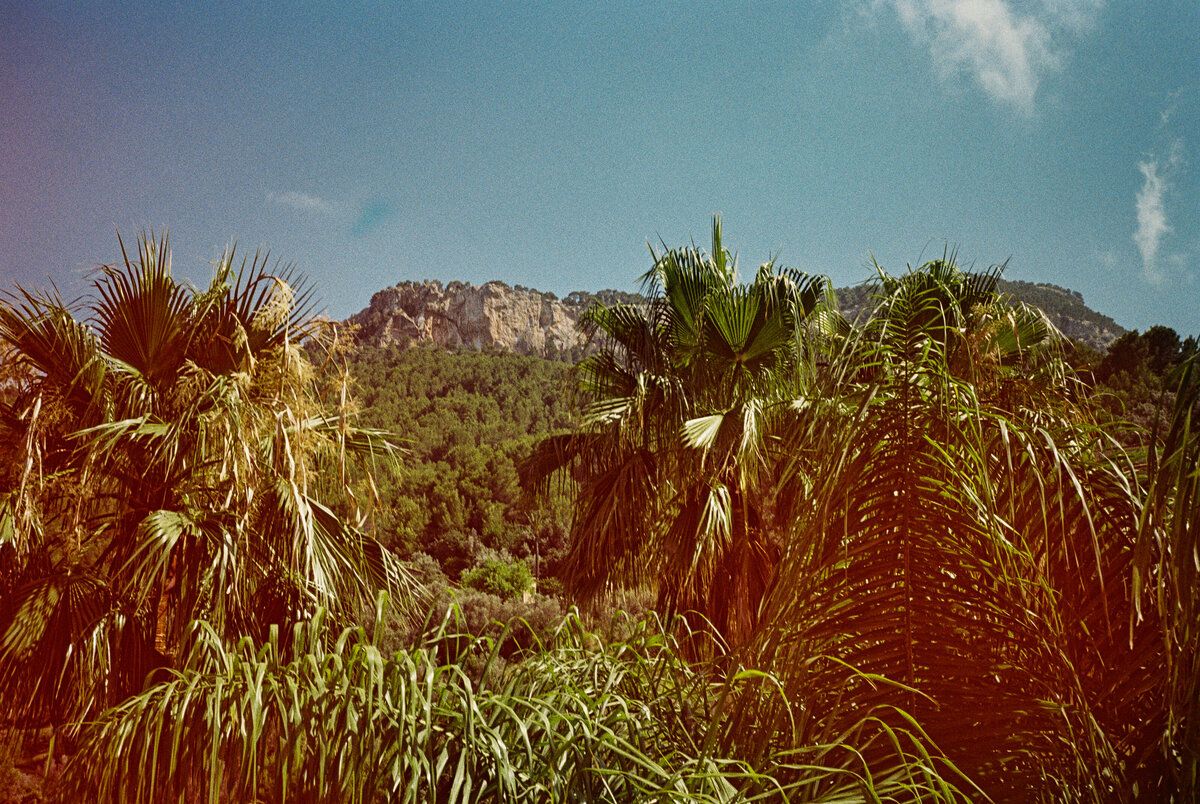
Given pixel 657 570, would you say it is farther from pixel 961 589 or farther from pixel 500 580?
pixel 500 580

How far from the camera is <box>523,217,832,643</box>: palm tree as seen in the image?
4.79 m

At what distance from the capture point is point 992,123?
10.1ft

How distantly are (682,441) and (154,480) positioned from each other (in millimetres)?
3092

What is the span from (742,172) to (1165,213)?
3222mm

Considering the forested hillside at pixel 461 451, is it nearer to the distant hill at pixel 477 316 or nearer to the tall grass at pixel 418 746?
the tall grass at pixel 418 746

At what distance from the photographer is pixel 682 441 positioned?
4621 mm

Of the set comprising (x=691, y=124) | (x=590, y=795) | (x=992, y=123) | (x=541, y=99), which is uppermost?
(x=541, y=99)

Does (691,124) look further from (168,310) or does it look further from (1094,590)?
(1094,590)

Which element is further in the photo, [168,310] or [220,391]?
[168,310]

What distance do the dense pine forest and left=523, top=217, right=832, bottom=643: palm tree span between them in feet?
0.09

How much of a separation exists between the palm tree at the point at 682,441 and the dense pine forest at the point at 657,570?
3 centimetres

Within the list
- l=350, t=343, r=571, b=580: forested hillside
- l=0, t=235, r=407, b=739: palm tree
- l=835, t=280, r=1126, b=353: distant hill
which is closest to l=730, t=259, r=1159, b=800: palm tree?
l=0, t=235, r=407, b=739: palm tree

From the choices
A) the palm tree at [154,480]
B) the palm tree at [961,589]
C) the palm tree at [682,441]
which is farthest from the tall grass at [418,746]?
the palm tree at [682,441]

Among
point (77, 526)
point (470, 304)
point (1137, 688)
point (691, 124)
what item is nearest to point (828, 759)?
point (1137, 688)
